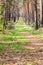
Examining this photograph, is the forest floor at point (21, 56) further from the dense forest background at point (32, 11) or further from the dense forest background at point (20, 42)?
the dense forest background at point (32, 11)

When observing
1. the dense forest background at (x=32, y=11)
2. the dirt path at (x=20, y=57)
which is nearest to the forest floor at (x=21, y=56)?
the dirt path at (x=20, y=57)

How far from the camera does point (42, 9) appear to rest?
25.9m

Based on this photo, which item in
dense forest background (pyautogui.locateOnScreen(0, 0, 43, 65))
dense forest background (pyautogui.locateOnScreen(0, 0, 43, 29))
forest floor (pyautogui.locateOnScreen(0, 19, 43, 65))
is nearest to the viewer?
forest floor (pyautogui.locateOnScreen(0, 19, 43, 65))

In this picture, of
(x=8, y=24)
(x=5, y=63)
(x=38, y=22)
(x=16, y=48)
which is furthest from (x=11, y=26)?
(x=5, y=63)

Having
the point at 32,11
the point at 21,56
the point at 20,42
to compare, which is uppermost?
the point at 21,56

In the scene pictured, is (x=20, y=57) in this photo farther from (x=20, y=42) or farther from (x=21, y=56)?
(x=20, y=42)

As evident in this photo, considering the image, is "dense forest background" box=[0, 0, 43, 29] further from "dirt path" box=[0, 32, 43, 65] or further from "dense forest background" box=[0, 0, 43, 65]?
"dirt path" box=[0, 32, 43, 65]

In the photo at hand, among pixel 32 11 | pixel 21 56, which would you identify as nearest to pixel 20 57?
pixel 21 56

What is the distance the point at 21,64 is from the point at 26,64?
143 millimetres

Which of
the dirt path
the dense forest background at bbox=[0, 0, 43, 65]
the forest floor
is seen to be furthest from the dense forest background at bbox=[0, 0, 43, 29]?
the dirt path

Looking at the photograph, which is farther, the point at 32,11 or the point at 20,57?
the point at 32,11

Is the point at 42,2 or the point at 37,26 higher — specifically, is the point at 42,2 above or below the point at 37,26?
above

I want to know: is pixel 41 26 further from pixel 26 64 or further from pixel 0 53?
pixel 26 64

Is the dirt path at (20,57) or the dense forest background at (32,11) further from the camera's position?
the dense forest background at (32,11)
